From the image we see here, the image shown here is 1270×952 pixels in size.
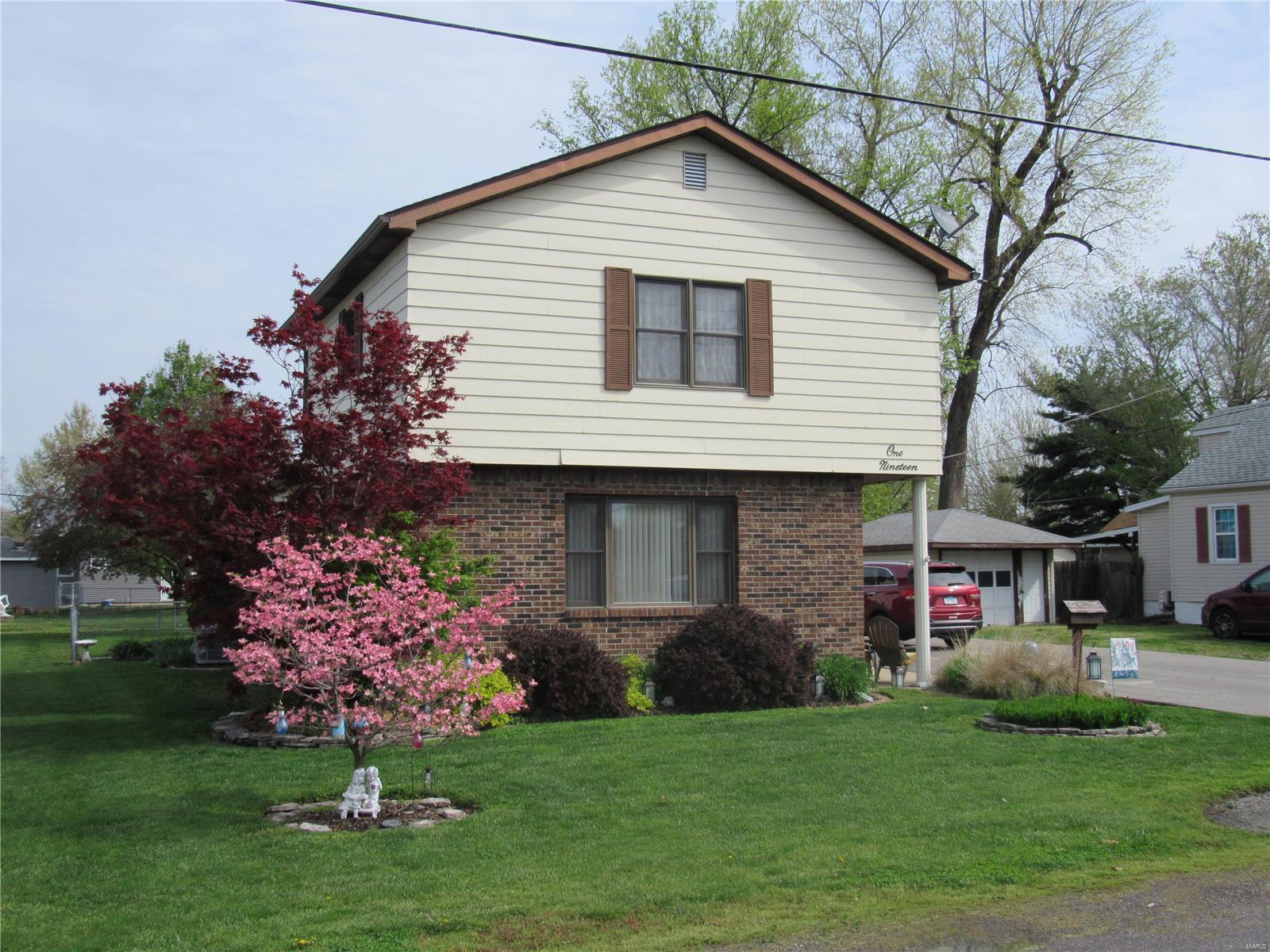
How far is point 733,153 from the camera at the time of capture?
15758 mm

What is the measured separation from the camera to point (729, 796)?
921 cm

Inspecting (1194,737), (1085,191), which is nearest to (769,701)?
(1194,737)

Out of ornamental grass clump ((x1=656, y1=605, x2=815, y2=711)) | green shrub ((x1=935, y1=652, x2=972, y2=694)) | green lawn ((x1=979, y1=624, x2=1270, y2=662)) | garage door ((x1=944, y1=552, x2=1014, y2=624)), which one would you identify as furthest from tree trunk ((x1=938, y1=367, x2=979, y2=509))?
ornamental grass clump ((x1=656, y1=605, x2=815, y2=711))

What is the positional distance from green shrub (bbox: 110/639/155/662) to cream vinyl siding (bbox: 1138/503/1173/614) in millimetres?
27536

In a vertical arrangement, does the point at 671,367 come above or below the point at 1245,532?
above

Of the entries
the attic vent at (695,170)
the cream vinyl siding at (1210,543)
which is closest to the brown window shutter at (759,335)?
the attic vent at (695,170)

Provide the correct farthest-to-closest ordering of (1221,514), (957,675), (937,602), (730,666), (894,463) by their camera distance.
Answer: (1221,514) → (937,602) → (894,463) → (957,675) → (730,666)

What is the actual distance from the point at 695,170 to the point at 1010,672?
7857 mm

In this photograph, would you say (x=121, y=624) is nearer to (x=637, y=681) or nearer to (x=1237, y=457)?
(x=637, y=681)

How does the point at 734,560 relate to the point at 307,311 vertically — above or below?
below

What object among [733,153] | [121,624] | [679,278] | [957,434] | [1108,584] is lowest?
[121,624]

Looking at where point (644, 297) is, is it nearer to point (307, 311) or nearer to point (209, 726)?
point (307, 311)

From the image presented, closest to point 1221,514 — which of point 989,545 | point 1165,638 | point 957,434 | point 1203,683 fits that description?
point 1165,638

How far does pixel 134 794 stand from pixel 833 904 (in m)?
5.87
